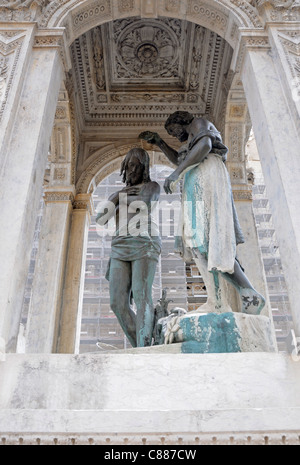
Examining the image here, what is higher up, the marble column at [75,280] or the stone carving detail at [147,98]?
the stone carving detail at [147,98]

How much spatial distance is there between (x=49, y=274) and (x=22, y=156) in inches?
122

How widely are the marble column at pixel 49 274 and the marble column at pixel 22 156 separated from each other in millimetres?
2680

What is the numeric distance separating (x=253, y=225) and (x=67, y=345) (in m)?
3.29

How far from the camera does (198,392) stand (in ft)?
8.57

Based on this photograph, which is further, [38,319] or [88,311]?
[88,311]

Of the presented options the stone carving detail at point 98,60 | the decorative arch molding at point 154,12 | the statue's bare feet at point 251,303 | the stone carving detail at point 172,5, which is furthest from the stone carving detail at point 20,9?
the statue's bare feet at point 251,303

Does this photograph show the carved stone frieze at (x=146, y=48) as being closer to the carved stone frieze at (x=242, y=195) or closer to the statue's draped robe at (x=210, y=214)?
the carved stone frieze at (x=242, y=195)

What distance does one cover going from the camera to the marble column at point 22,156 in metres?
3.33

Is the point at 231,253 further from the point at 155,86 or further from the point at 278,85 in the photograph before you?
the point at 155,86

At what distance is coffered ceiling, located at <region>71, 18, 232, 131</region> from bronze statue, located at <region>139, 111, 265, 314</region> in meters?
3.65

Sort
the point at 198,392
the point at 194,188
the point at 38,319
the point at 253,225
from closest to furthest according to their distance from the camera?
the point at 198,392
the point at 194,188
the point at 38,319
the point at 253,225

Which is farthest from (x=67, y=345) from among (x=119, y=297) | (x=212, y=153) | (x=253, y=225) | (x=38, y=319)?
(x=212, y=153)

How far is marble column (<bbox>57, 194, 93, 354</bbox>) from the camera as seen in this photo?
263 inches

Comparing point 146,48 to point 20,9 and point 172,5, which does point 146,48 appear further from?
point 20,9
